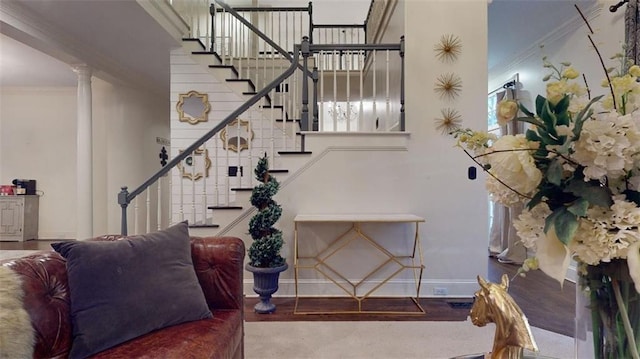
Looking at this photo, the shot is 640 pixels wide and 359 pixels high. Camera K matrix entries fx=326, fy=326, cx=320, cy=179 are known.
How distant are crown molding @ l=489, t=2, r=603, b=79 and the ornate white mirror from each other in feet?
14.3

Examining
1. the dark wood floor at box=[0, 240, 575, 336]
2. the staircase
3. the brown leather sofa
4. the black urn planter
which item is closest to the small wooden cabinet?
the staircase

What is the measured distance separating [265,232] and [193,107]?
8.13 ft

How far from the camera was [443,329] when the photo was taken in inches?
98.9

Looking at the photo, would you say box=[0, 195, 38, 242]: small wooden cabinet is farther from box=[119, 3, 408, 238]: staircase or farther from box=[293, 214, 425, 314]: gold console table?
box=[293, 214, 425, 314]: gold console table

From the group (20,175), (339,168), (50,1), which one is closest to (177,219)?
(339,168)

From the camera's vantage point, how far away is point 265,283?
280cm

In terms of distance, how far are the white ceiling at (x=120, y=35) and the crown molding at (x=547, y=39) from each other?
56mm

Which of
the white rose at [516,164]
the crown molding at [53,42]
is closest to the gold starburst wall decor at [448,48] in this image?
the white rose at [516,164]

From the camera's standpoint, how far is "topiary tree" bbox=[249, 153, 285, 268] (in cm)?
277

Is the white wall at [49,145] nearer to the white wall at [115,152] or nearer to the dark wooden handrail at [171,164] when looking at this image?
the white wall at [115,152]

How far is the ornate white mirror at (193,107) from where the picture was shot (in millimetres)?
4395

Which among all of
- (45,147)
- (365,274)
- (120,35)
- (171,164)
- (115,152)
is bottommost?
(365,274)

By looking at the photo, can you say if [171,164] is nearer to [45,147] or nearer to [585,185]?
[585,185]

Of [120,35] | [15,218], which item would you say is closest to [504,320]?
[120,35]
